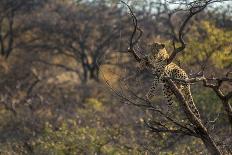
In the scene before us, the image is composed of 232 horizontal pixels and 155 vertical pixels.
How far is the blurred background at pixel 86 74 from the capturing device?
739 inches

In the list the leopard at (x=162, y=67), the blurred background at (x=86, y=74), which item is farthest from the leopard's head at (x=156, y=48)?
the blurred background at (x=86, y=74)

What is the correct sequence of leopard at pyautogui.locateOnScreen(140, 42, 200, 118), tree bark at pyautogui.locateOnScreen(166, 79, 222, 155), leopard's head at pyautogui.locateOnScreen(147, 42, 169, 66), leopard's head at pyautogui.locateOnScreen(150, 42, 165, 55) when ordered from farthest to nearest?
leopard's head at pyautogui.locateOnScreen(150, 42, 165, 55), leopard's head at pyautogui.locateOnScreen(147, 42, 169, 66), leopard at pyautogui.locateOnScreen(140, 42, 200, 118), tree bark at pyautogui.locateOnScreen(166, 79, 222, 155)

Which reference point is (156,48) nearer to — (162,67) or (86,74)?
(162,67)

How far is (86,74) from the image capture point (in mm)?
38969

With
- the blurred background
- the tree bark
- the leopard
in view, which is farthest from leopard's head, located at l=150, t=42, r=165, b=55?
the blurred background

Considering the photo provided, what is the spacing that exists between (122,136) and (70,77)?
25717 millimetres

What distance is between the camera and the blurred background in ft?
61.6

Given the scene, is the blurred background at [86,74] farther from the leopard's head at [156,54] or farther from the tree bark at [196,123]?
the tree bark at [196,123]

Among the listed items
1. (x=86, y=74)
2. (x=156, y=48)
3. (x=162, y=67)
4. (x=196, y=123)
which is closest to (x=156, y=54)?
(x=156, y=48)

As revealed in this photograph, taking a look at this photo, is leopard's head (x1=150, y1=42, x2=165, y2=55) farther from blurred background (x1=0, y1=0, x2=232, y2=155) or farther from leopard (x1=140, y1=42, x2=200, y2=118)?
blurred background (x1=0, y1=0, x2=232, y2=155)

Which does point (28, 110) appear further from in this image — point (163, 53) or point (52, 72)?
point (163, 53)

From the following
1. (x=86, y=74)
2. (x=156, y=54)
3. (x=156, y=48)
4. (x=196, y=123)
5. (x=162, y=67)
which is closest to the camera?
(x=196, y=123)

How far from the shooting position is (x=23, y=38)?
39.9 m

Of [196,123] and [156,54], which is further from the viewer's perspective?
[156,54]
